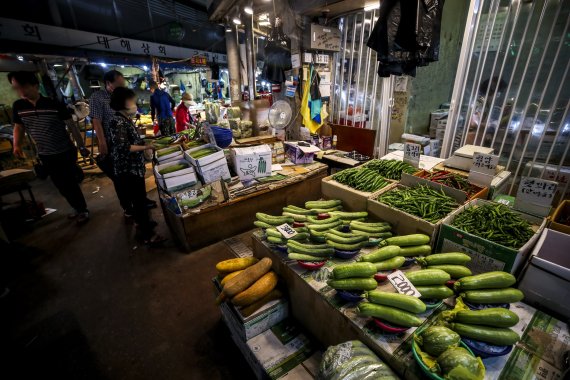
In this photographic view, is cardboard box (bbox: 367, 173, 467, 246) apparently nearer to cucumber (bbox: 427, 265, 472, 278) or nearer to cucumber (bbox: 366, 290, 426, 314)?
cucumber (bbox: 427, 265, 472, 278)

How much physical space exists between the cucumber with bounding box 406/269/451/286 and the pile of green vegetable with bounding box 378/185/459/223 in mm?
605

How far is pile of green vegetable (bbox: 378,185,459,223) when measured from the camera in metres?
2.31

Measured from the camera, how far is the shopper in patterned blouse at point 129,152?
12.0ft

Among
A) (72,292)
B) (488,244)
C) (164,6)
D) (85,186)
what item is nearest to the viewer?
(488,244)

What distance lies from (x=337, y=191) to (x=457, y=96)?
9.94 feet

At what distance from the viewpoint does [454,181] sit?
114 inches

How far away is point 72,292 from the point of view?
11.5 ft

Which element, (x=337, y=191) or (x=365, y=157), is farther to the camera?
(x=365, y=157)

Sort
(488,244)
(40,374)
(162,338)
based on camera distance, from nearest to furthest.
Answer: (488,244), (40,374), (162,338)

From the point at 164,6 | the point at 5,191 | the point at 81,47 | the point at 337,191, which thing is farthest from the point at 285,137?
the point at 164,6

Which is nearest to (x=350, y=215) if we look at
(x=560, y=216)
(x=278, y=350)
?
(x=278, y=350)

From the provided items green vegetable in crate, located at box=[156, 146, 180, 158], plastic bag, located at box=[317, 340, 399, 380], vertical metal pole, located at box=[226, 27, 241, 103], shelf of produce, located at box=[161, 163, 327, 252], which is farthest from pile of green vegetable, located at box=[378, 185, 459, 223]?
vertical metal pole, located at box=[226, 27, 241, 103]

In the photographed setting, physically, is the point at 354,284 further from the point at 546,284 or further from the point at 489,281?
the point at 546,284

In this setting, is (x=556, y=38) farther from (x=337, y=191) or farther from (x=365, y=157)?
(x=337, y=191)
